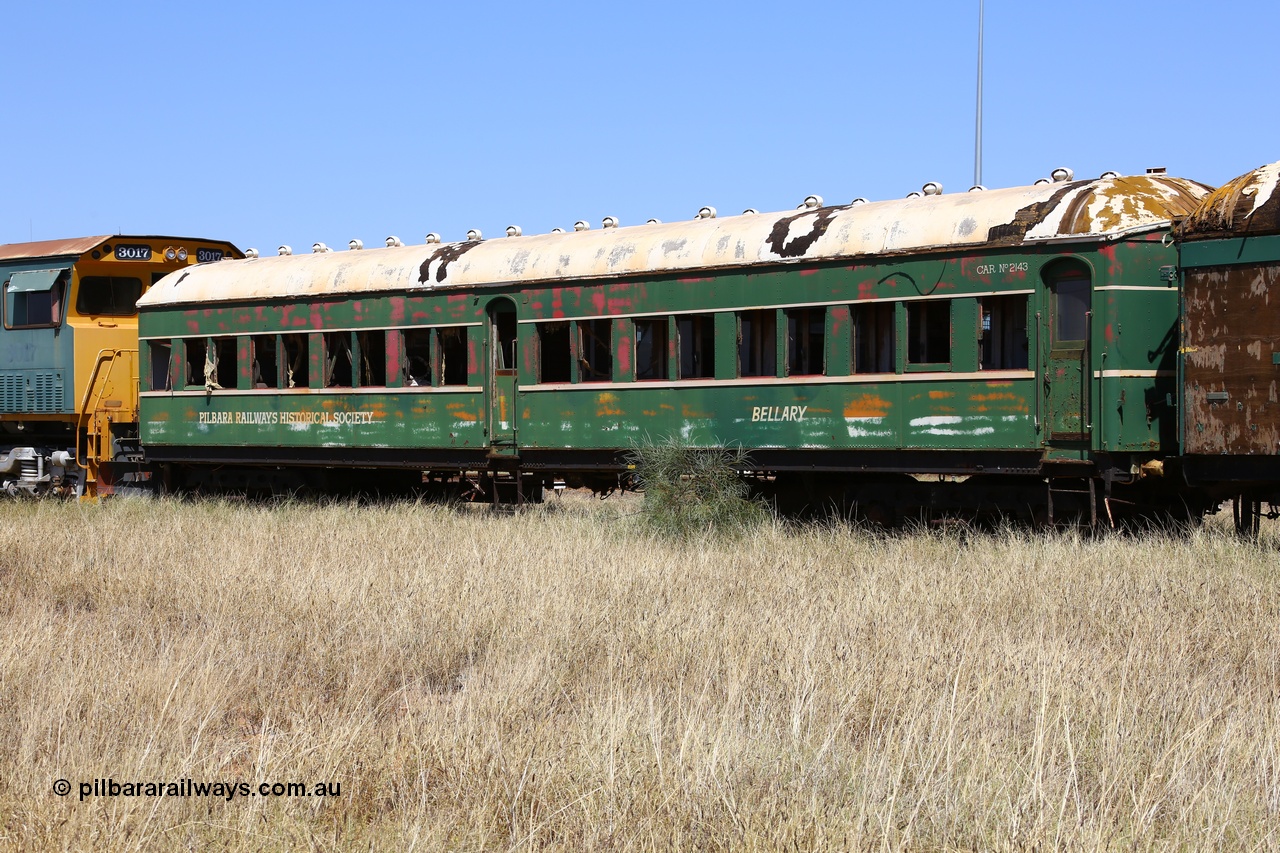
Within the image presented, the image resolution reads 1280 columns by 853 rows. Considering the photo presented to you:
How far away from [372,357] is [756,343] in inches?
201

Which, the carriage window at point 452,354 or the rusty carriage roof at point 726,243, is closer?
the rusty carriage roof at point 726,243

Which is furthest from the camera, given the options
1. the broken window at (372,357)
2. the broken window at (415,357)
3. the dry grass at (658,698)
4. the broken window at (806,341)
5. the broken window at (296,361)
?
the broken window at (296,361)

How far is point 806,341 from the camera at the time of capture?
12367mm

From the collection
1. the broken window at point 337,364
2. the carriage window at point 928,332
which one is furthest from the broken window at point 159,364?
the carriage window at point 928,332

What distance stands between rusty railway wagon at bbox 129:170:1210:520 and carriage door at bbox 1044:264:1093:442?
0.02 m

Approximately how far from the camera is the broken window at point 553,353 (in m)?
13.9

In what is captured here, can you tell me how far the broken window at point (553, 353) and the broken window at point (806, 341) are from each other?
8.80ft

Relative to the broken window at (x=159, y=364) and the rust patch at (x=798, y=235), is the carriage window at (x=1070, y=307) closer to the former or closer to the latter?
the rust patch at (x=798, y=235)

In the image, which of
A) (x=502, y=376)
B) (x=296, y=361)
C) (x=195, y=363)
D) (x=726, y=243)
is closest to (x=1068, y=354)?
(x=726, y=243)

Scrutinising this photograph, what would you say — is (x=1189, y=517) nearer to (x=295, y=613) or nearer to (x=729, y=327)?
(x=729, y=327)

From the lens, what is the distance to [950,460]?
11.6 m

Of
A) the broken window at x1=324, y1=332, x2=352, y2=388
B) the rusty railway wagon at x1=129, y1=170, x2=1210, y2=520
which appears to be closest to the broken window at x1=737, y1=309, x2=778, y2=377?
the rusty railway wagon at x1=129, y1=170, x2=1210, y2=520

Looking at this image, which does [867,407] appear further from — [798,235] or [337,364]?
[337,364]

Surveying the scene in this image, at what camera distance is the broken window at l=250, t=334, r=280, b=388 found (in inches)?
636
